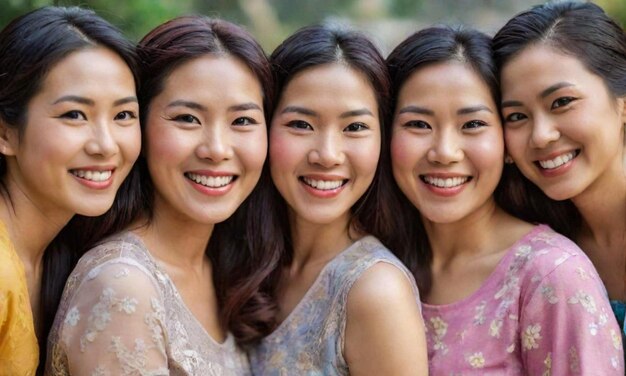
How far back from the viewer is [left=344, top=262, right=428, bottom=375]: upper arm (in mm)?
3086

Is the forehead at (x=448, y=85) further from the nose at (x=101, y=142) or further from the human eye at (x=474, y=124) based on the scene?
the nose at (x=101, y=142)

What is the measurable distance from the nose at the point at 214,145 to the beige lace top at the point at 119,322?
40 cm

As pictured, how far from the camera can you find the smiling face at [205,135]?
322 cm

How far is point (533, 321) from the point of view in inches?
123

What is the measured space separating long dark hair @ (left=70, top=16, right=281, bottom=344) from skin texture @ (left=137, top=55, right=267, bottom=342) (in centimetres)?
4

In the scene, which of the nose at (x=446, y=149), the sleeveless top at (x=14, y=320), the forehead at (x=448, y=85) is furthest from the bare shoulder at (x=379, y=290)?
the sleeveless top at (x=14, y=320)

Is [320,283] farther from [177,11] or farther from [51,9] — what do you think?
[177,11]

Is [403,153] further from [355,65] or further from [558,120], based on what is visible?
[558,120]

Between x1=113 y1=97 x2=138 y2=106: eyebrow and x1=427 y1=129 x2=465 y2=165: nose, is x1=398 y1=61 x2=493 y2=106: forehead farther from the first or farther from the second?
x1=113 y1=97 x2=138 y2=106: eyebrow

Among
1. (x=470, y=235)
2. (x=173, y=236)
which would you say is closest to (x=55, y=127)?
(x=173, y=236)

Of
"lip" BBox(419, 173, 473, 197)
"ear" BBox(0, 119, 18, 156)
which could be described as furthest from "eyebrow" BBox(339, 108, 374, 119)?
"ear" BBox(0, 119, 18, 156)

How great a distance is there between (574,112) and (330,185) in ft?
2.95

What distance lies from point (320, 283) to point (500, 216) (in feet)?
2.43

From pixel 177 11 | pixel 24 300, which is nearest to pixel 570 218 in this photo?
pixel 24 300
